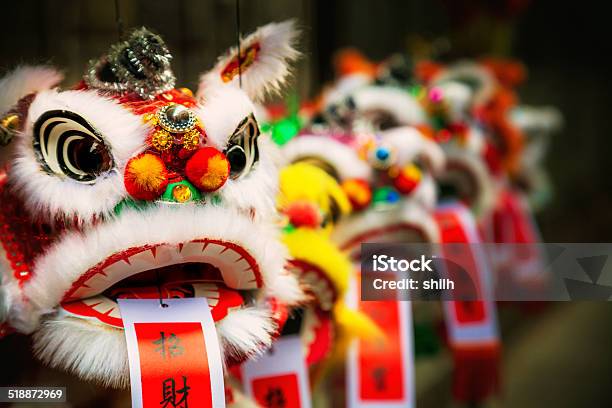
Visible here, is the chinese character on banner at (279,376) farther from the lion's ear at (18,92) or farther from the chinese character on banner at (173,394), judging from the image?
the lion's ear at (18,92)

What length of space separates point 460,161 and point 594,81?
72.8 inches

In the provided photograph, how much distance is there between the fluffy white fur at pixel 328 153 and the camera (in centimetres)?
133

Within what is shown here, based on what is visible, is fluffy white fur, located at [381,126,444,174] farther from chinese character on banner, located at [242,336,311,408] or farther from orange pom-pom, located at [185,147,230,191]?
orange pom-pom, located at [185,147,230,191]

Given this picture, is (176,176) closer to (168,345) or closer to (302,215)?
(168,345)

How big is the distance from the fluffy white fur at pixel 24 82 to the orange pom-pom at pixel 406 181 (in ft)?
2.20

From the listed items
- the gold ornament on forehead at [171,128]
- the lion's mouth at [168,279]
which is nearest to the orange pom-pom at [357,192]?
the lion's mouth at [168,279]

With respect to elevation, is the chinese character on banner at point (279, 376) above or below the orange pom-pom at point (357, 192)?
below

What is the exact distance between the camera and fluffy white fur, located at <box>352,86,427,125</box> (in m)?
1.58

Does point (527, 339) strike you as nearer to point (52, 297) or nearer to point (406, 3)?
point (406, 3)

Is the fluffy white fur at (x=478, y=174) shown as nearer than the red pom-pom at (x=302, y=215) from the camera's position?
No

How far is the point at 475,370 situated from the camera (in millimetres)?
1603

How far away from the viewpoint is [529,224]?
2.25m

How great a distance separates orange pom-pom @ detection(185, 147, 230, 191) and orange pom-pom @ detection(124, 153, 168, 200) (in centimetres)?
3

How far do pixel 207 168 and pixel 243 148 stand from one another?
9cm
